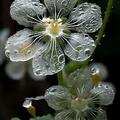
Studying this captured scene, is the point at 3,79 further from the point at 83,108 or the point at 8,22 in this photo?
the point at 83,108

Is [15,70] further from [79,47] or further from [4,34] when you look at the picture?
[79,47]

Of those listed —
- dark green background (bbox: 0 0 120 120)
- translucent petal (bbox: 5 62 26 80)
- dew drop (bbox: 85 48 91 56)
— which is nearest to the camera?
dew drop (bbox: 85 48 91 56)

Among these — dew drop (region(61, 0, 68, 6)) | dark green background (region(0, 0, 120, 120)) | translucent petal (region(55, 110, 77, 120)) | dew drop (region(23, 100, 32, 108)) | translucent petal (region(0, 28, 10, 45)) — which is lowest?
dark green background (region(0, 0, 120, 120))

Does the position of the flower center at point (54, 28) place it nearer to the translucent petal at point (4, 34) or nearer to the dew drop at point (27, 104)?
the dew drop at point (27, 104)

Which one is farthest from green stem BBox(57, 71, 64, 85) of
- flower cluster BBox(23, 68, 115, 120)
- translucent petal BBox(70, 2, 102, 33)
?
translucent petal BBox(70, 2, 102, 33)

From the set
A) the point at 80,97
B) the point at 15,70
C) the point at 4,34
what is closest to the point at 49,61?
the point at 80,97

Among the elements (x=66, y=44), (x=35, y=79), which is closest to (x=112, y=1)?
(x=66, y=44)

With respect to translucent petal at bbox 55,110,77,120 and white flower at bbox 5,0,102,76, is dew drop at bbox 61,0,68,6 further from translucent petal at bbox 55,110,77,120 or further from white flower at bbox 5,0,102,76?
translucent petal at bbox 55,110,77,120

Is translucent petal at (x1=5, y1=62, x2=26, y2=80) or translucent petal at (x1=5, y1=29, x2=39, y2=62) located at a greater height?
translucent petal at (x1=5, y1=29, x2=39, y2=62)

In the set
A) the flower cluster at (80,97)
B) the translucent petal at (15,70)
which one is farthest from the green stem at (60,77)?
the translucent petal at (15,70)
